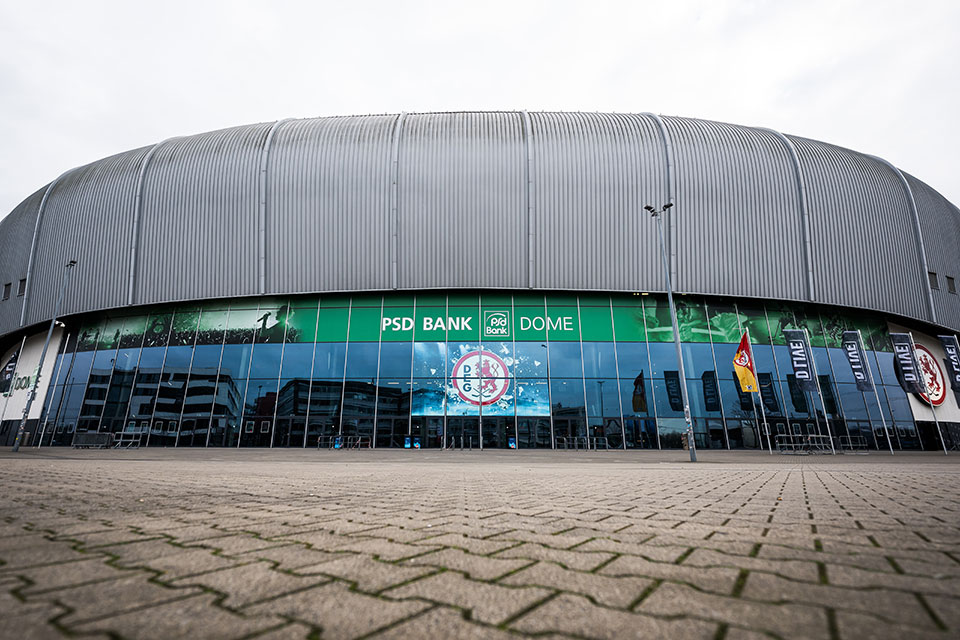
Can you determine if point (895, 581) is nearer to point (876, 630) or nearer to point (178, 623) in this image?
point (876, 630)

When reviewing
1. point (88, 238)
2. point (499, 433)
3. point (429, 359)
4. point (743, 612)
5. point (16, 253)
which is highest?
point (16, 253)

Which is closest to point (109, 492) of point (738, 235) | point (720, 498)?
point (720, 498)

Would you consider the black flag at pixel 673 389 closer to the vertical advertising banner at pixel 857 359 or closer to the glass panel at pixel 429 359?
the vertical advertising banner at pixel 857 359

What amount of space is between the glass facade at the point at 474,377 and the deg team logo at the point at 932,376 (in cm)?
303

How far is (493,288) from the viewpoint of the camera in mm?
27703

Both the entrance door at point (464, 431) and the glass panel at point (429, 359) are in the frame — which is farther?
the glass panel at point (429, 359)

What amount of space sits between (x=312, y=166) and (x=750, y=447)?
96.2 feet

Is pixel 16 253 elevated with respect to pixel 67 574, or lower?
elevated

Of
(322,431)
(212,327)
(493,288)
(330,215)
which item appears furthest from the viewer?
(212,327)

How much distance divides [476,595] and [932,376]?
1662 inches

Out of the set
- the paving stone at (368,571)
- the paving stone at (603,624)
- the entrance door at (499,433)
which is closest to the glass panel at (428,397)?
the entrance door at (499,433)

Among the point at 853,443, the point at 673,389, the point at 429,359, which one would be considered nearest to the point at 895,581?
→ the point at 429,359

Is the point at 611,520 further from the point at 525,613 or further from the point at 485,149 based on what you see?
the point at 485,149

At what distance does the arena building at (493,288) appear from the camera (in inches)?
1057
